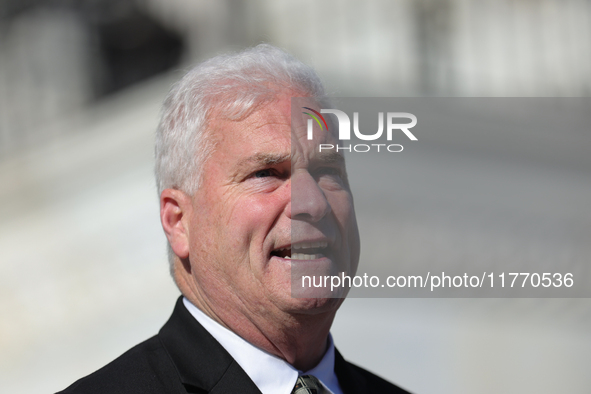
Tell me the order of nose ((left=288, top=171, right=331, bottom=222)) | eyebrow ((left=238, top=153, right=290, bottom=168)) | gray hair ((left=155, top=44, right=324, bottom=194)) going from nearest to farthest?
nose ((left=288, top=171, right=331, bottom=222)) → eyebrow ((left=238, top=153, right=290, bottom=168)) → gray hair ((left=155, top=44, right=324, bottom=194))

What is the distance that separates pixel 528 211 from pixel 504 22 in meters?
4.31

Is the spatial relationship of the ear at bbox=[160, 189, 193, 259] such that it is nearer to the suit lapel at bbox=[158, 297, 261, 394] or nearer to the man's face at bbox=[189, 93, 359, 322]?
the man's face at bbox=[189, 93, 359, 322]

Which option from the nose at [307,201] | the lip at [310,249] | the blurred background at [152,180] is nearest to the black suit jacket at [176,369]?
the lip at [310,249]

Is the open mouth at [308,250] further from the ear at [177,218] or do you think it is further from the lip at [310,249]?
the ear at [177,218]

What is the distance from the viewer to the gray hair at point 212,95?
1957 millimetres

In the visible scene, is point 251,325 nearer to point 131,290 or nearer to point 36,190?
point 131,290

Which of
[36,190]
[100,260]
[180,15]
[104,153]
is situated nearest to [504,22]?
[180,15]

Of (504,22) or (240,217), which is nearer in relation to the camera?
(240,217)

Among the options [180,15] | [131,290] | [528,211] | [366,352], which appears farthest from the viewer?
[180,15]

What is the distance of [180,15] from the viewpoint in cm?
673

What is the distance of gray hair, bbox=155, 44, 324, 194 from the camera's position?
6.42 ft

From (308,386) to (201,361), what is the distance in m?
0.36

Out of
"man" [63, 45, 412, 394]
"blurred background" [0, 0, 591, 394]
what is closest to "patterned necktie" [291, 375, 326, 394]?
"man" [63, 45, 412, 394]

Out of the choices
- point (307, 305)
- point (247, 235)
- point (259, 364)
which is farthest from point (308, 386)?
point (247, 235)
